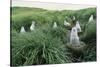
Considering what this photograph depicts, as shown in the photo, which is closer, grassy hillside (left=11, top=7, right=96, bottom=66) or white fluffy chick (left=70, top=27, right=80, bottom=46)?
grassy hillside (left=11, top=7, right=96, bottom=66)

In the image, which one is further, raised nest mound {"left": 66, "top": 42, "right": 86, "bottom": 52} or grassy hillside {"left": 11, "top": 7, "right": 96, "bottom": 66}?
raised nest mound {"left": 66, "top": 42, "right": 86, "bottom": 52}

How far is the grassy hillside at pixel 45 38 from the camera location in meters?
2.15

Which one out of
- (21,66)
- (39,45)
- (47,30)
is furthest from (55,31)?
(21,66)

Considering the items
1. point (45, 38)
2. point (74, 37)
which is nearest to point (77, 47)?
point (74, 37)

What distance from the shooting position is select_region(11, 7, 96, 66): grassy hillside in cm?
215

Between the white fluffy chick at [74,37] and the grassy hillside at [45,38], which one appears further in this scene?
the white fluffy chick at [74,37]

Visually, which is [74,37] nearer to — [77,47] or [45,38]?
[77,47]

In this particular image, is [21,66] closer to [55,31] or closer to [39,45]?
[39,45]

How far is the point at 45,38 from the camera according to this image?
2.27 meters

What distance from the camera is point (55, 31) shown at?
7.60 feet

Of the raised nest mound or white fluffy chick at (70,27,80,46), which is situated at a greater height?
white fluffy chick at (70,27,80,46)

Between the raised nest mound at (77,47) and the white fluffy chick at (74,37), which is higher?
the white fluffy chick at (74,37)
